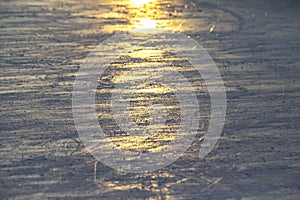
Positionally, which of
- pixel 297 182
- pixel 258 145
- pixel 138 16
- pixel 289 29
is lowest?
pixel 297 182

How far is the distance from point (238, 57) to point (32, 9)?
103cm

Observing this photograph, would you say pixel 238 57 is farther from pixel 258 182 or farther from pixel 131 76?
pixel 258 182

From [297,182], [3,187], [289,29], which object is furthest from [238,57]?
[3,187]

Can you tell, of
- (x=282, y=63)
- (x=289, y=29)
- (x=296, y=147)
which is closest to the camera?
(x=296, y=147)

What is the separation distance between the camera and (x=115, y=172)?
5.14ft

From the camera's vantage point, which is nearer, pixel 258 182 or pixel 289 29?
pixel 258 182

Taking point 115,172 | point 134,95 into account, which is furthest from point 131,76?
point 115,172

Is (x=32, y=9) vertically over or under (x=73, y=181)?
over


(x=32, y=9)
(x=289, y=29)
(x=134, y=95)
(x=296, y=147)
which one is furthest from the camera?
(x=32, y=9)

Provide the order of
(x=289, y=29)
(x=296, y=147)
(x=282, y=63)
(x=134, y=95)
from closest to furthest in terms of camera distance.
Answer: (x=296, y=147)
(x=134, y=95)
(x=282, y=63)
(x=289, y=29)

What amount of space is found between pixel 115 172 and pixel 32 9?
1309 mm

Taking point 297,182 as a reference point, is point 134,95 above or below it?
above

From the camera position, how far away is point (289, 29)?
2.40 m

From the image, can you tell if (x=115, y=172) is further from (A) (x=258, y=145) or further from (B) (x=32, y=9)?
(B) (x=32, y=9)
